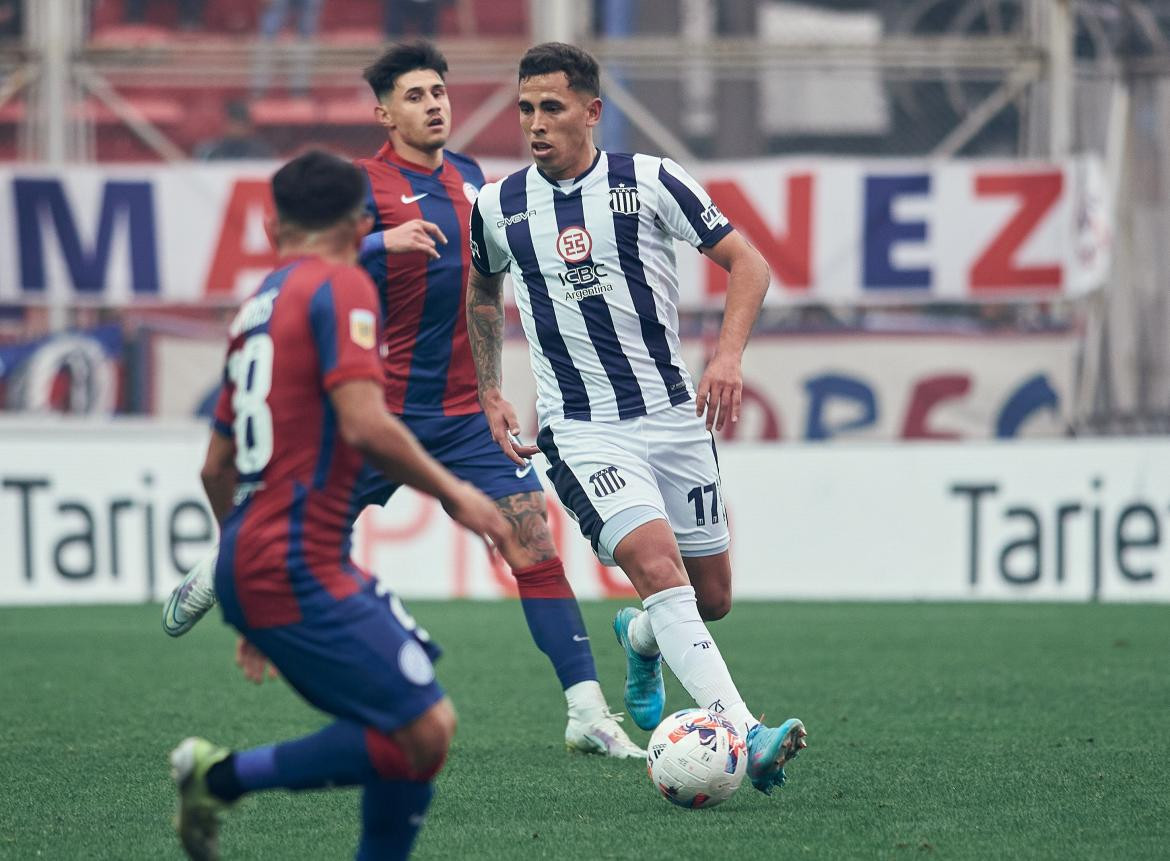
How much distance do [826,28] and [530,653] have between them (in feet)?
30.2

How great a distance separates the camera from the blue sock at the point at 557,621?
20.4 feet

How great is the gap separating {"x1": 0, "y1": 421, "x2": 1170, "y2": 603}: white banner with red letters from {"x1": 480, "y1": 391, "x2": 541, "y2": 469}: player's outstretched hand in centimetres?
557

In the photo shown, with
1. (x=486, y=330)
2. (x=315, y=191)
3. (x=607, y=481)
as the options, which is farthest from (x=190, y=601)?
(x=315, y=191)

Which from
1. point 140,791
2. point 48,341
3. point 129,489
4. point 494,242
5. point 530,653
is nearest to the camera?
point 140,791

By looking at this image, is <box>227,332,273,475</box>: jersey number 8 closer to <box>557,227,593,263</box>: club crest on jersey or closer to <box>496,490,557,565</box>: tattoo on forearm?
<box>557,227,593,263</box>: club crest on jersey

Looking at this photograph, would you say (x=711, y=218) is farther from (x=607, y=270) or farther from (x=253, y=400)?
(x=253, y=400)

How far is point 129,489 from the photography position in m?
11.9

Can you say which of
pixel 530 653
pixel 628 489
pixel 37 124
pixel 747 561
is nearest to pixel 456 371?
pixel 628 489

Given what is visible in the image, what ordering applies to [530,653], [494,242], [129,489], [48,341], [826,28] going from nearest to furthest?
[494,242], [530,653], [129,489], [48,341], [826,28]

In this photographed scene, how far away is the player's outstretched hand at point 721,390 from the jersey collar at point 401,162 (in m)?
1.74

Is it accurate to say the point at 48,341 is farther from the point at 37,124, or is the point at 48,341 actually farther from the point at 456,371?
the point at 456,371

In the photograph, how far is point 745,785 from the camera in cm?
575

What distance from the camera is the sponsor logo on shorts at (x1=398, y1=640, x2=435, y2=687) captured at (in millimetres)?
3902

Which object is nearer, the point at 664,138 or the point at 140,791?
the point at 140,791
